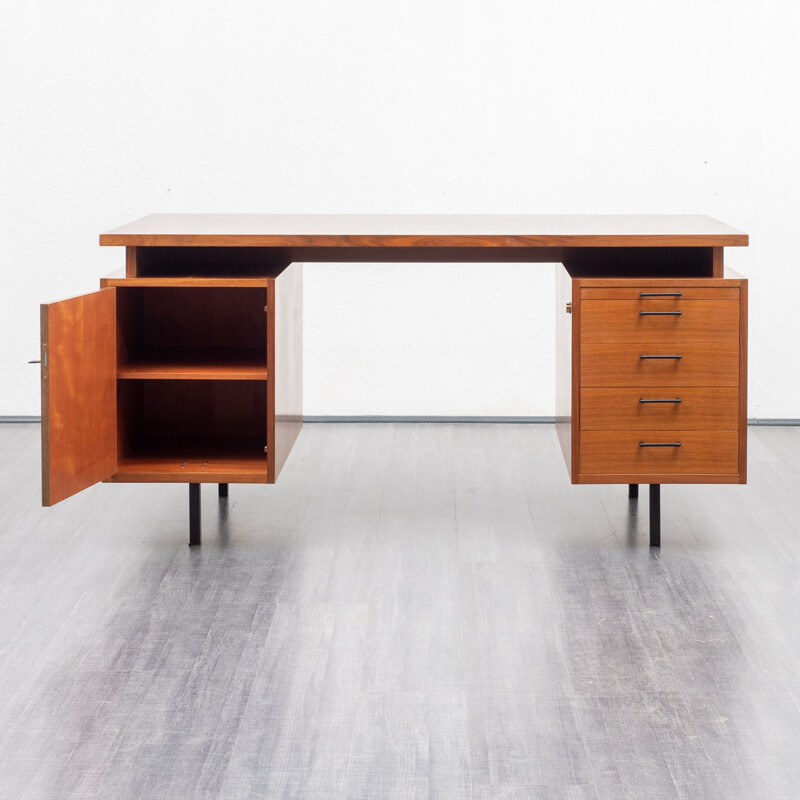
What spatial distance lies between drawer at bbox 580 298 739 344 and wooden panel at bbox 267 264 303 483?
0.76 m

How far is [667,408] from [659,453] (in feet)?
0.38

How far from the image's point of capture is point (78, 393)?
2.77 meters

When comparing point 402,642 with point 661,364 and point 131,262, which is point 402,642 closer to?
point 661,364

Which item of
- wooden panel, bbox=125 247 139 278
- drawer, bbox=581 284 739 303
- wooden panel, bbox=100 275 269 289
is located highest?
wooden panel, bbox=125 247 139 278

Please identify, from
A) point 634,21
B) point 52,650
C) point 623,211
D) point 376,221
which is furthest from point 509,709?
point 634,21

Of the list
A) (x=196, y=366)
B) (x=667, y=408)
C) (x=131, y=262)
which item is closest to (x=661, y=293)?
(x=667, y=408)

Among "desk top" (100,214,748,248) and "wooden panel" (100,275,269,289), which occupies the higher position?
"desk top" (100,214,748,248)

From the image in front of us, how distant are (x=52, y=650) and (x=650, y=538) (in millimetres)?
1558

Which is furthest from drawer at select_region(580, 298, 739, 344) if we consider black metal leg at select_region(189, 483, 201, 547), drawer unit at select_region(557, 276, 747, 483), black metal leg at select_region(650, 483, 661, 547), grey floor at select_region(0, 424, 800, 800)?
black metal leg at select_region(189, 483, 201, 547)

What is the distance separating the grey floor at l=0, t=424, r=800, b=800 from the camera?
6.55ft

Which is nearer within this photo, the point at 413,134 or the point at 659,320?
the point at 659,320

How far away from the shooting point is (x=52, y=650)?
2.49 m

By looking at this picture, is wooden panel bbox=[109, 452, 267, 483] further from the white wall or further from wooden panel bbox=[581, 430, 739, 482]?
the white wall

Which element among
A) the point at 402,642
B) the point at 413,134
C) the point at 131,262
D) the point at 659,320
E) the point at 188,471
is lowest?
the point at 402,642
